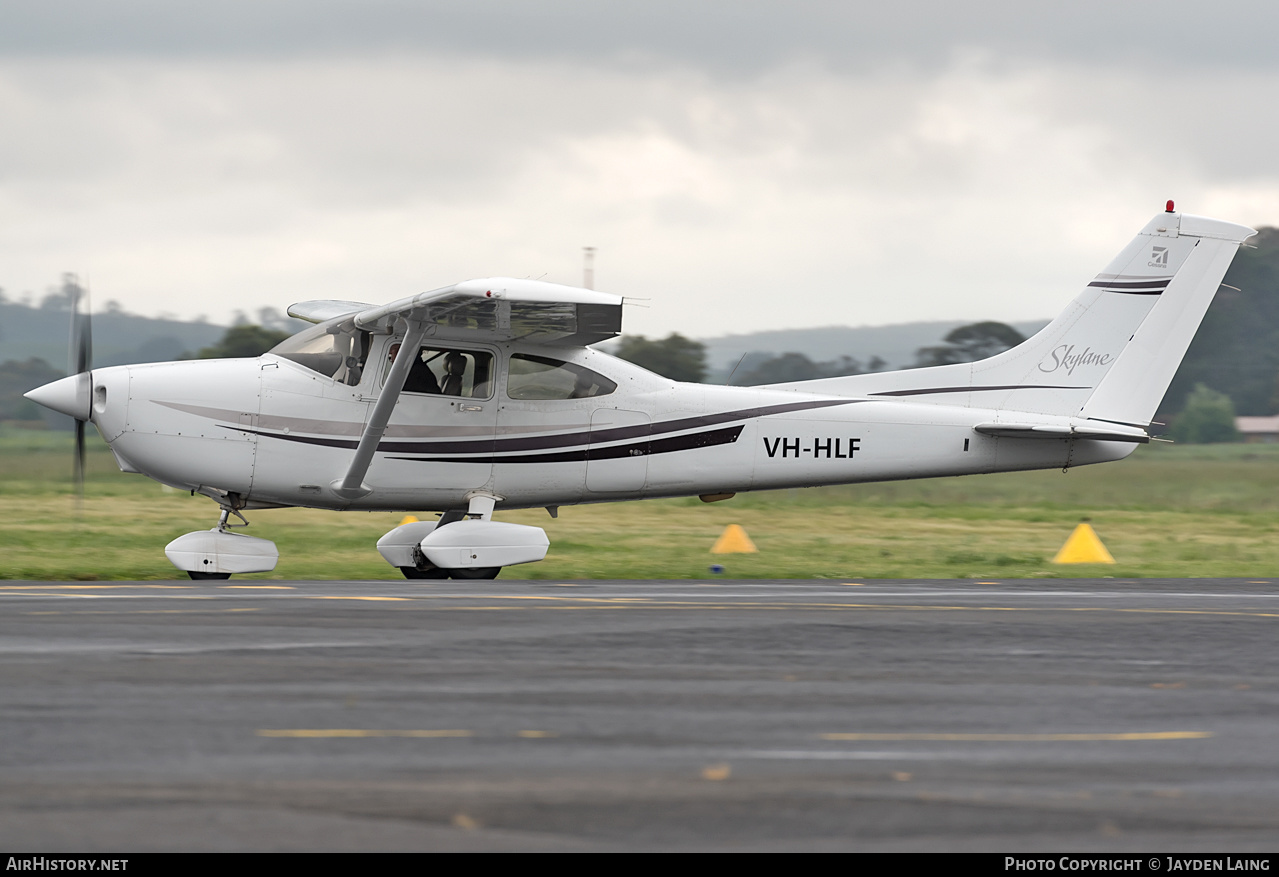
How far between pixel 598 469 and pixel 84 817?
10020 mm

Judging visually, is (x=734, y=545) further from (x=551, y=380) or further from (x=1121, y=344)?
(x=1121, y=344)

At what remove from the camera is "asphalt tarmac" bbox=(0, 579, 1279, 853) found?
14.1 ft

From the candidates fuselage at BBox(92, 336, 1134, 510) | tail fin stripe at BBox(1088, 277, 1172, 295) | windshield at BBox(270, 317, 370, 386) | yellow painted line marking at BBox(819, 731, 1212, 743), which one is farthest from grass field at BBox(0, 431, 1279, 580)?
yellow painted line marking at BBox(819, 731, 1212, 743)

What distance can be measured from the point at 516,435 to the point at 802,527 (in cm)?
939

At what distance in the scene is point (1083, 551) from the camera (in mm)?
17172

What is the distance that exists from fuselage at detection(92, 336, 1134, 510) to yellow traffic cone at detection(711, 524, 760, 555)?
3486 mm

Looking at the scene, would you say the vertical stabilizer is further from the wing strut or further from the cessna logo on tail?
the wing strut

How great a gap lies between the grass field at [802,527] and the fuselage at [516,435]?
1178mm

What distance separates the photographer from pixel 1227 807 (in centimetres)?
464

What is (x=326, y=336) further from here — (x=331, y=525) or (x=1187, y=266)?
(x=1187, y=266)

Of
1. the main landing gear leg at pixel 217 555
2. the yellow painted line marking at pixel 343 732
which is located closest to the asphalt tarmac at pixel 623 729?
the yellow painted line marking at pixel 343 732

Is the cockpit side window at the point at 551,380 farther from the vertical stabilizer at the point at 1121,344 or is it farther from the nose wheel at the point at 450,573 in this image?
the vertical stabilizer at the point at 1121,344
